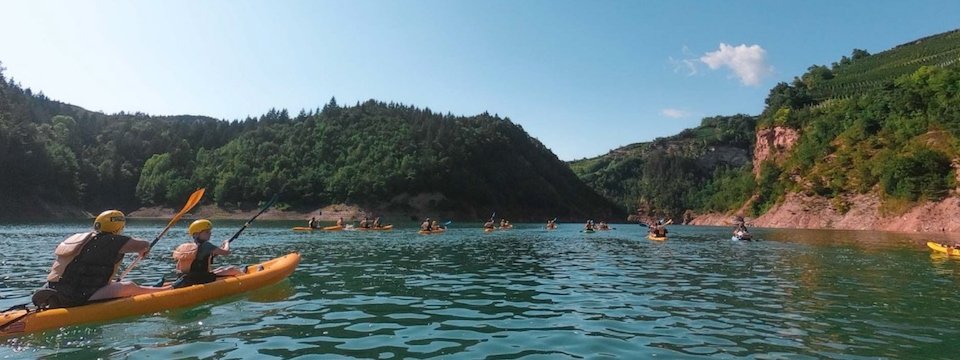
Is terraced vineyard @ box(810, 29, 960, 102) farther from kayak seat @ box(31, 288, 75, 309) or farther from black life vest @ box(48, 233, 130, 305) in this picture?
kayak seat @ box(31, 288, 75, 309)

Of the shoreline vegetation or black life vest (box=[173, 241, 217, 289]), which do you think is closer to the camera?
black life vest (box=[173, 241, 217, 289])

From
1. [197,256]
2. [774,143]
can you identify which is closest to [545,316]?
[197,256]

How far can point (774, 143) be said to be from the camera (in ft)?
391

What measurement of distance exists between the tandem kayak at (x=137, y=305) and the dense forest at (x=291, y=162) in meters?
109

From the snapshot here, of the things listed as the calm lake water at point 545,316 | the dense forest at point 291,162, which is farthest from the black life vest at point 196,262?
the dense forest at point 291,162

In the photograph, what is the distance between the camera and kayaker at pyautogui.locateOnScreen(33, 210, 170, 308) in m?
11.5

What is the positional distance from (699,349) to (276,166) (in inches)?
5975

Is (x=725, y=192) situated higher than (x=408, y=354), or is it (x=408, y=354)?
(x=725, y=192)

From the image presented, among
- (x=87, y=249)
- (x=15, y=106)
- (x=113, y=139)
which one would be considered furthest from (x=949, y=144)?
(x=113, y=139)

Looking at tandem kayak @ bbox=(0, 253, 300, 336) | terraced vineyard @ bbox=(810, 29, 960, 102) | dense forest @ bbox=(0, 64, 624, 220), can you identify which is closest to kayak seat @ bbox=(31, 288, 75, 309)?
tandem kayak @ bbox=(0, 253, 300, 336)

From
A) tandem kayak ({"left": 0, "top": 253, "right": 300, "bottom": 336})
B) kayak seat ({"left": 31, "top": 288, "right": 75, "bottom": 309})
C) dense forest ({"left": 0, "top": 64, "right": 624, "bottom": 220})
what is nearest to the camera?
tandem kayak ({"left": 0, "top": 253, "right": 300, "bottom": 336})

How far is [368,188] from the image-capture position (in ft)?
449

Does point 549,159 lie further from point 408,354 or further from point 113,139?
point 408,354

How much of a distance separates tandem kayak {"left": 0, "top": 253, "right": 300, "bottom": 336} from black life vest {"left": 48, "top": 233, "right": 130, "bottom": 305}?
36 cm
